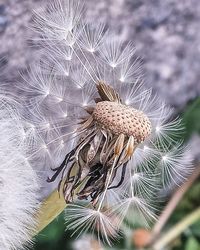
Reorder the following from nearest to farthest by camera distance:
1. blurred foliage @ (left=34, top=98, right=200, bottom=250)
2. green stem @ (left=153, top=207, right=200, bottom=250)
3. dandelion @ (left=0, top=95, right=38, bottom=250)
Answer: green stem @ (left=153, top=207, right=200, bottom=250), dandelion @ (left=0, top=95, right=38, bottom=250), blurred foliage @ (left=34, top=98, right=200, bottom=250)

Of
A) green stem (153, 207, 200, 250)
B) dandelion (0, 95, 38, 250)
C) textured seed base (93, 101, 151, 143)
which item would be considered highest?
textured seed base (93, 101, 151, 143)

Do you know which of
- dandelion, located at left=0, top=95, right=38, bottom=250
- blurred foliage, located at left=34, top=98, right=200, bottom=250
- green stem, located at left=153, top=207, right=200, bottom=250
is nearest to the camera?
green stem, located at left=153, top=207, right=200, bottom=250

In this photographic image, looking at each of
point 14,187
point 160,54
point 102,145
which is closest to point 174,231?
point 102,145

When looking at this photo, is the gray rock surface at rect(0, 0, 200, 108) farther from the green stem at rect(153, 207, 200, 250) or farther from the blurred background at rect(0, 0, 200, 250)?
the green stem at rect(153, 207, 200, 250)

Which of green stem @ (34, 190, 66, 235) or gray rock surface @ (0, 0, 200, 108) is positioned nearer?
green stem @ (34, 190, 66, 235)

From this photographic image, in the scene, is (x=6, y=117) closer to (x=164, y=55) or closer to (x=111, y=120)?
(x=111, y=120)

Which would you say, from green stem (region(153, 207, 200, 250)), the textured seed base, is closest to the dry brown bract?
the textured seed base

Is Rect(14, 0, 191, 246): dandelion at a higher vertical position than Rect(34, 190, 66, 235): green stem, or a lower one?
higher

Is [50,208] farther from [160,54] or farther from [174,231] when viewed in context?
[160,54]
